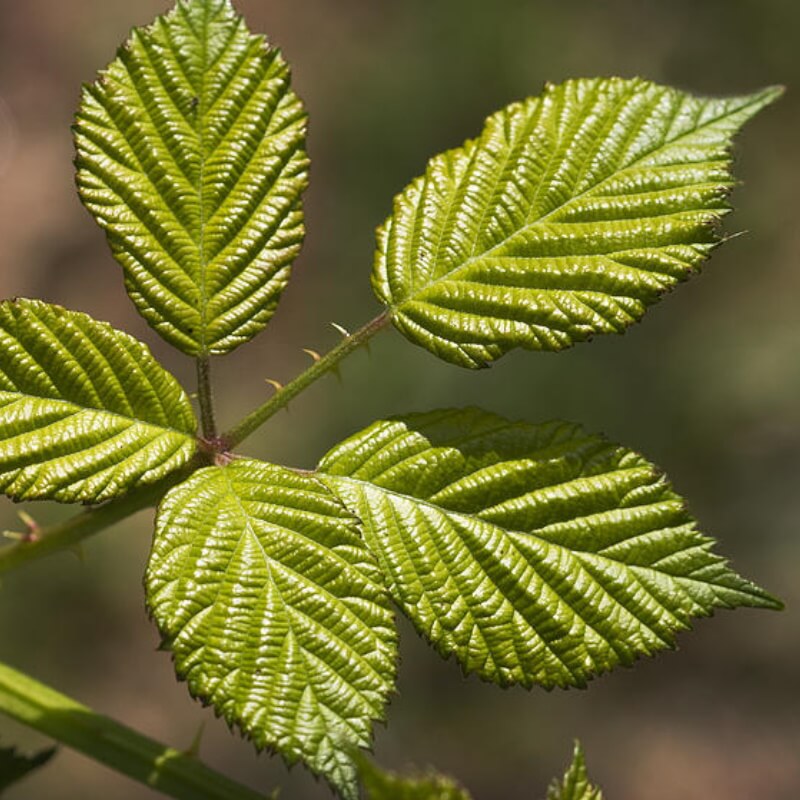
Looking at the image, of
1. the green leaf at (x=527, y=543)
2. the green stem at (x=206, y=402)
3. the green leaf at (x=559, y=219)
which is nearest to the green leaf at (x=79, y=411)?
the green stem at (x=206, y=402)

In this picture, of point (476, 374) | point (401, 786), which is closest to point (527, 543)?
point (401, 786)

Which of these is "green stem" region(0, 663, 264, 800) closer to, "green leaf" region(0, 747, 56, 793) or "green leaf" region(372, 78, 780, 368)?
"green leaf" region(0, 747, 56, 793)

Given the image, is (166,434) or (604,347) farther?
(604,347)

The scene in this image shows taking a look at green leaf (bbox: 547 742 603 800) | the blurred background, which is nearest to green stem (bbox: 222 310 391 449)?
green leaf (bbox: 547 742 603 800)

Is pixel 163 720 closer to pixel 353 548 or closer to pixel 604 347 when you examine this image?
pixel 604 347

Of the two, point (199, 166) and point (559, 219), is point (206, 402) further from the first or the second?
point (559, 219)

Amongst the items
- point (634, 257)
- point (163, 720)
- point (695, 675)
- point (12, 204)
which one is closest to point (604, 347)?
point (695, 675)
